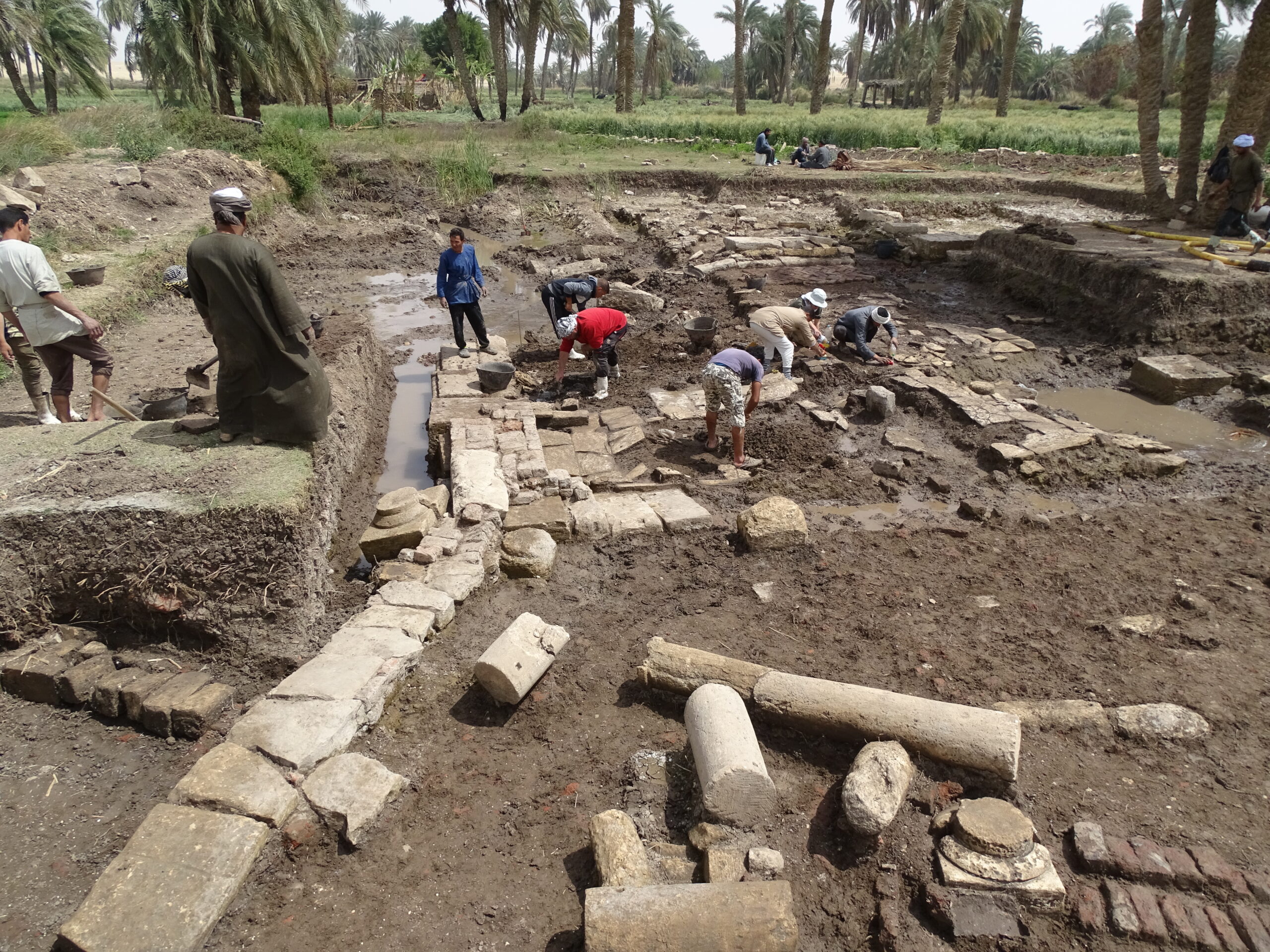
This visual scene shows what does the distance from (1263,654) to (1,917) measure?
6.74m

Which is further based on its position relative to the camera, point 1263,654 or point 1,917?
point 1263,654

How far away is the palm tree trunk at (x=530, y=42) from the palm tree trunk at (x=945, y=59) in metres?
15.9

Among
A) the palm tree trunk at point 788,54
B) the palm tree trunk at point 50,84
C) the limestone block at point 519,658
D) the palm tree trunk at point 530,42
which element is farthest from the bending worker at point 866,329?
the palm tree trunk at point 788,54

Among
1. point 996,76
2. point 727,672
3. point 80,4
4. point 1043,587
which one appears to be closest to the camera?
point 727,672

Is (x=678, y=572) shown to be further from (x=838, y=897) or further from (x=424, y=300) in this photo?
(x=424, y=300)

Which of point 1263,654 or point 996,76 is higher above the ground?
point 996,76

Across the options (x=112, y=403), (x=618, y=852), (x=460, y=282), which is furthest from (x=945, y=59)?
(x=618, y=852)

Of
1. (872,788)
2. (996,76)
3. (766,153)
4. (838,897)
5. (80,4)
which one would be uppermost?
(996,76)

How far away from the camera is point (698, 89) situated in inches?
3226

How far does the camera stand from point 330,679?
13.3 ft

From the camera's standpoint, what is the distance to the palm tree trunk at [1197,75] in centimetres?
1293

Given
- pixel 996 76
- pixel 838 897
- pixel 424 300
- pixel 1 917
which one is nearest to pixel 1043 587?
pixel 838 897

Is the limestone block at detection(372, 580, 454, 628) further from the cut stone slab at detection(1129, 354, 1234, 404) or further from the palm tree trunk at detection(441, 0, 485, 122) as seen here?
the palm tree trunk at detection(441, 0, 485, 122)

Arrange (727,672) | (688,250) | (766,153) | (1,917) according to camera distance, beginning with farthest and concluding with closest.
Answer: (766,153) < (688,250) < (727,672) < (1,917)
